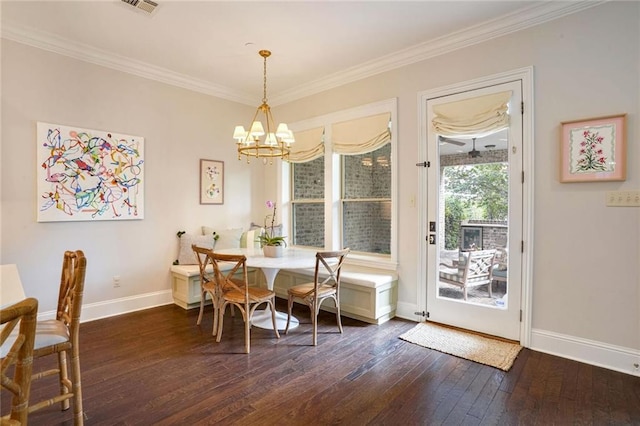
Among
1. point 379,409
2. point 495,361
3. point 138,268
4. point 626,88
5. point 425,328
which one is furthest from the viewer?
point 138,268

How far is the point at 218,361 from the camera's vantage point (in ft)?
8.80

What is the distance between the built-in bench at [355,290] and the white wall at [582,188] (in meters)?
1.32

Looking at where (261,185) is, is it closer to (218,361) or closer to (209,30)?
(209,30)

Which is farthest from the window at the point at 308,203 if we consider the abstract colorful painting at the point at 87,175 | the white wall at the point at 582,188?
the white wall at the point at 582,188

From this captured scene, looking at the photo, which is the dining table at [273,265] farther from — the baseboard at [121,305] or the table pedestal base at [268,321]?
the baseboard at [121,305]

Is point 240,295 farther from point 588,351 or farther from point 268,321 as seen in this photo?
point 588,351

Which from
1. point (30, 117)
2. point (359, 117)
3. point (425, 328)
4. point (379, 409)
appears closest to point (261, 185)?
point (359, 117)

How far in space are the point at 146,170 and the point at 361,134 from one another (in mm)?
2571

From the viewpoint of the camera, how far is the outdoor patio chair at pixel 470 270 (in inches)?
125

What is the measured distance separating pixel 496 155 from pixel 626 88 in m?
0.96

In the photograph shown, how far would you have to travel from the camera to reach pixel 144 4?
2740mm

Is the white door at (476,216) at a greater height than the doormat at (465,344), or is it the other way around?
the white door at (476,216)

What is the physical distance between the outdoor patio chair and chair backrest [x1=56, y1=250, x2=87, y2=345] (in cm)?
301

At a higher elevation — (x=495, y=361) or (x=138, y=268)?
(x=138, y=268)
